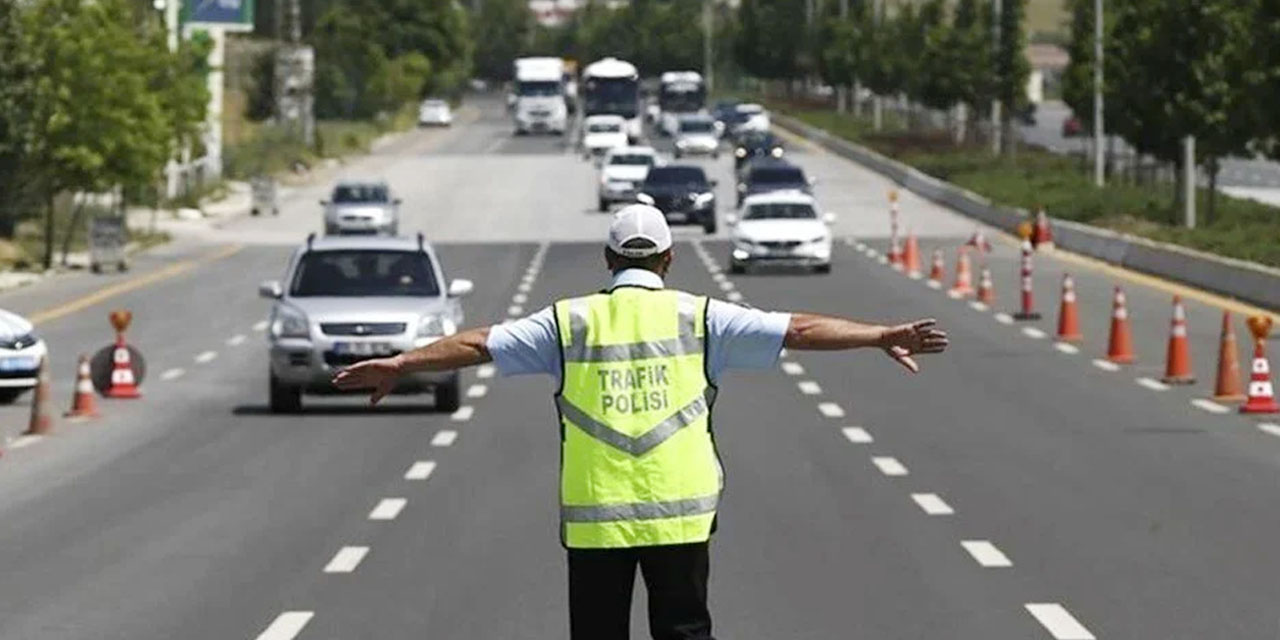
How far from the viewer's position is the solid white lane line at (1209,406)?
1096 inches

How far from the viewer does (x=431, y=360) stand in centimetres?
837

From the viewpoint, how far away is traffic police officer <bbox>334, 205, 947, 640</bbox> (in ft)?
27.3

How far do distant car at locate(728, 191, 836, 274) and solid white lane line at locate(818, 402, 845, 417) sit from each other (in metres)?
24.7

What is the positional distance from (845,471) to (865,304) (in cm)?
2330

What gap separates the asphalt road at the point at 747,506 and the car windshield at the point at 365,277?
1045 millimetres

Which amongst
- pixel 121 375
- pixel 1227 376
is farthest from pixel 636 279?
pixel 121 375

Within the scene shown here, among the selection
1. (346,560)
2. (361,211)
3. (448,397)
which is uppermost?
(346,560)

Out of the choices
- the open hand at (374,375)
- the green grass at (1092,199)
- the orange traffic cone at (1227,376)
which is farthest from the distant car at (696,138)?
the open hand at (374,375)

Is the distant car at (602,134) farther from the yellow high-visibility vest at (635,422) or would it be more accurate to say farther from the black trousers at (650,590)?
the black trousers at (650,590)

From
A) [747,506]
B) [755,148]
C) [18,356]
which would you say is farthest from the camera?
[755,148]

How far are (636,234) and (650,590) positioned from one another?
89 centimetres

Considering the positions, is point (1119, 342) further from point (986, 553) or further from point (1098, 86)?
point (1098, 86)

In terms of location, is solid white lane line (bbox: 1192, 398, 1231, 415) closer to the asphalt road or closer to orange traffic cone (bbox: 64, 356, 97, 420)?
the asphalt road

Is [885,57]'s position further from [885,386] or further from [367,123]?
[885,386]
